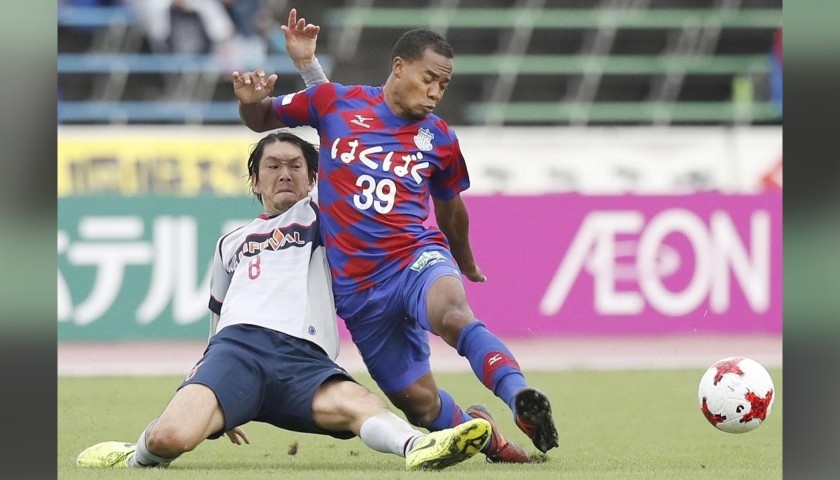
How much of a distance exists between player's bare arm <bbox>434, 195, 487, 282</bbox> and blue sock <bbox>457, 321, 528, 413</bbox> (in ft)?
2.91

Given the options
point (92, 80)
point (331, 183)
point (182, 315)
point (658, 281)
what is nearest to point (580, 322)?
point (658, 281)

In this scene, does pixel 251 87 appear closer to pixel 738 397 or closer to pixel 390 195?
pixel 390 195

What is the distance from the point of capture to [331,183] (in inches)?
191

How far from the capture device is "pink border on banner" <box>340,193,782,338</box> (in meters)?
10.9

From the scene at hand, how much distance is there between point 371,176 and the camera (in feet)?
15.8

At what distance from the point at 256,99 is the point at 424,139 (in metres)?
0.71

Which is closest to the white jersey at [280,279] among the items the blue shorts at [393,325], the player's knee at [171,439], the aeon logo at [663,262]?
the blue shorts at [393,325]

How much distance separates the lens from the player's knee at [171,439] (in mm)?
4250

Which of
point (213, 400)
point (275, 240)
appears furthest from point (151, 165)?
point (213, 400)

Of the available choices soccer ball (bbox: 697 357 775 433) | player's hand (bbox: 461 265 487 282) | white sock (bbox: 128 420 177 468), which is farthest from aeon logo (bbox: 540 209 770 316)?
white sock (bbox: 128 420 177 468)

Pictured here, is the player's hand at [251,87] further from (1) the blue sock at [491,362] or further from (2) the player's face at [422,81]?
(1) the blue sock at [491,362]

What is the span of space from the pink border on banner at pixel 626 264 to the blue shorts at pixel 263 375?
6.10m

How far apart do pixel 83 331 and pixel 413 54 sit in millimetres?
6538
